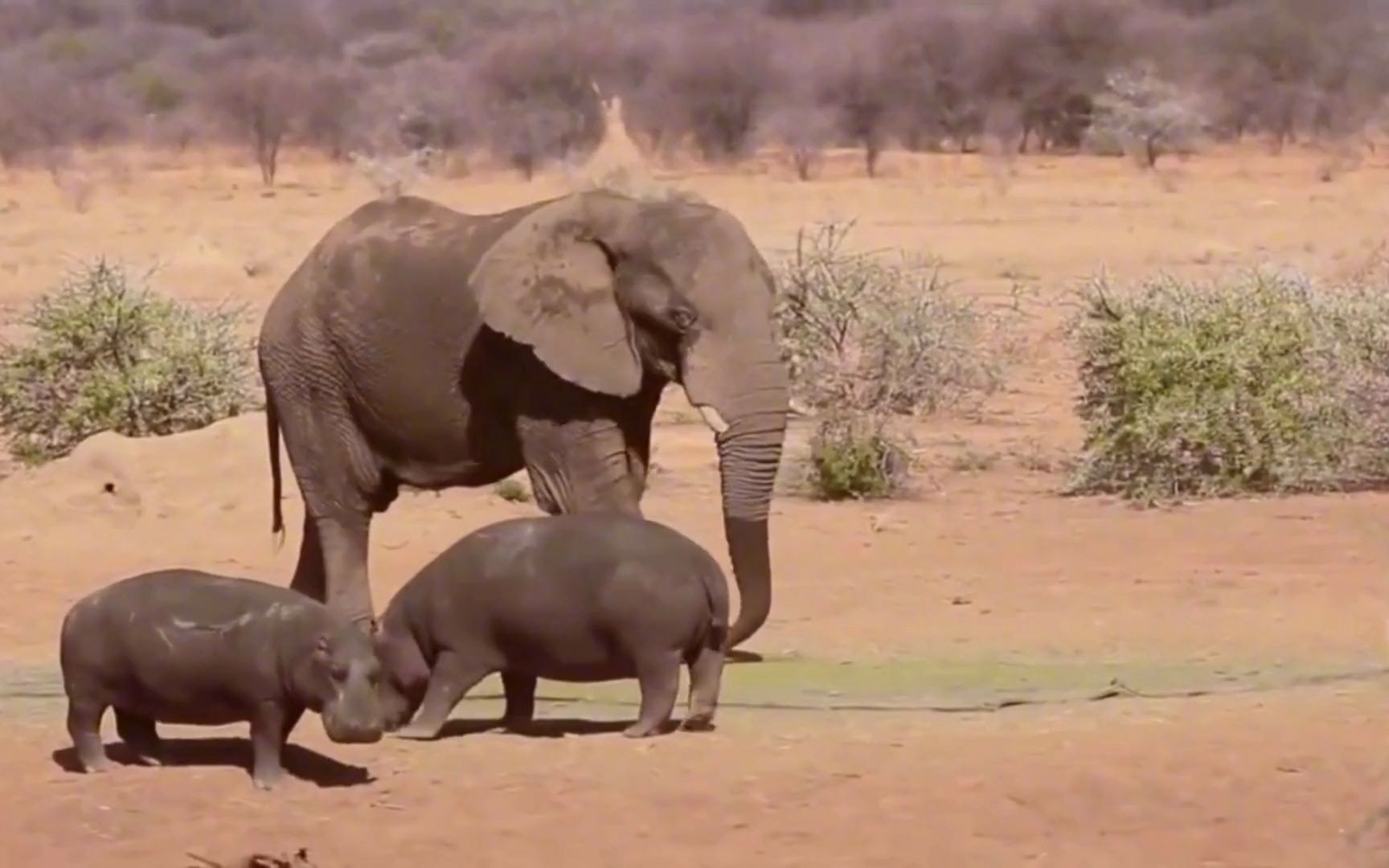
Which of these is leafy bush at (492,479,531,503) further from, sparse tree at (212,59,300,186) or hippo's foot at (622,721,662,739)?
sparse tree at (212,59,300,186)

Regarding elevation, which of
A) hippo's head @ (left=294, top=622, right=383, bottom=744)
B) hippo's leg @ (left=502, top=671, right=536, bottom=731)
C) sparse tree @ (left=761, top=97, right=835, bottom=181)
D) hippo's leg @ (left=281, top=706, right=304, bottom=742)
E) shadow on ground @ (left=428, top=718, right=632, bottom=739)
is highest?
hippo's head @ (left=294, top=622, right=383, bottom=744)

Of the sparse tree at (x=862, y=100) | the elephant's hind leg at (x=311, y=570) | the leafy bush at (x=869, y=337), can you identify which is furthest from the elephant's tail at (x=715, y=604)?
the sparse tree at (x=862, y=100)

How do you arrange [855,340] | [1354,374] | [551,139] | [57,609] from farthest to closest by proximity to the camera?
[551,139]
[855,340]
[1354,374]
[57,609]

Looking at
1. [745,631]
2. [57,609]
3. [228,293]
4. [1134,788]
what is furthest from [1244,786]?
[228,293]

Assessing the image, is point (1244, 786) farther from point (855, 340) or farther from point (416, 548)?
point (855, 340)

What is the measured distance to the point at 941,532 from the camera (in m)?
14.5

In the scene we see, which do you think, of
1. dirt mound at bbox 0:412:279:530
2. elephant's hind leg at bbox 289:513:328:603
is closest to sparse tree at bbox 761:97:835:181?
dirt mound at bbox 0:412:279:530

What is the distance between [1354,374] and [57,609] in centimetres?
755

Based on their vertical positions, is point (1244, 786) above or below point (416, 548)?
above

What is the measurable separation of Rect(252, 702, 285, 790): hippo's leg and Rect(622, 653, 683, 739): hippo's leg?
1.12 meters

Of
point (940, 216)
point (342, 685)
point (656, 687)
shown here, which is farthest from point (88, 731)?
point (940, 216)

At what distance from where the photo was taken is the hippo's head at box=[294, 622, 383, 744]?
7281mm

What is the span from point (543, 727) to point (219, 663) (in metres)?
1.43

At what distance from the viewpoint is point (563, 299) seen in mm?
9602
